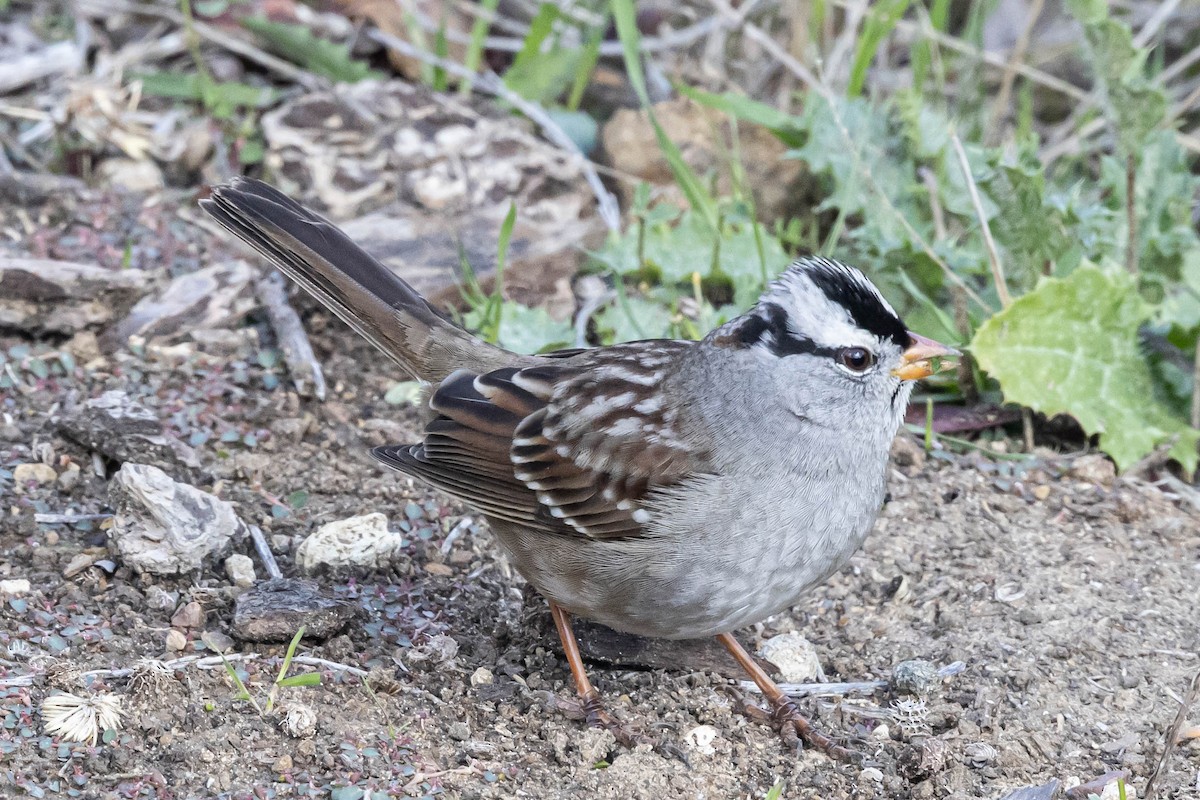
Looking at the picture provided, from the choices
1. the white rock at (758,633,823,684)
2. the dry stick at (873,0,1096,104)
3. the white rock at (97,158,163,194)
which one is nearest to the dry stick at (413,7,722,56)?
the dry stick at (873,0,1096,104)

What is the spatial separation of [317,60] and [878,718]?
3.70m

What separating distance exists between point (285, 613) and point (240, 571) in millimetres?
305

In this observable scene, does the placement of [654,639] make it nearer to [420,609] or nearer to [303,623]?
[420,609]

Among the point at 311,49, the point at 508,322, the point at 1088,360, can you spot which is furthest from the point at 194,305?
the point at 1088,360

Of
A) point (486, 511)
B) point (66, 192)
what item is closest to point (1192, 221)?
point (486, 511)

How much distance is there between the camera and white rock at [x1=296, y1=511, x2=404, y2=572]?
3.69 meters

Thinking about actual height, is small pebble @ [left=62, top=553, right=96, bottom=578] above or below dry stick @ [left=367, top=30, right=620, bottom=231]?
below

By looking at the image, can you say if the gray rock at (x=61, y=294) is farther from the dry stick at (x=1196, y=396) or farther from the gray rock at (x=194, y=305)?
the dry stick at (x=1196, y=396)

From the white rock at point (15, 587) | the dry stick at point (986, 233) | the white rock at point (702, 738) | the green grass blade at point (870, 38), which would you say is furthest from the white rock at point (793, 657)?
the green grass blade at point (870, 38)

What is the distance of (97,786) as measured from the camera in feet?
9.17

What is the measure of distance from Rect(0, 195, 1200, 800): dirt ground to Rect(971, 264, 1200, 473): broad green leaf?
210 mm

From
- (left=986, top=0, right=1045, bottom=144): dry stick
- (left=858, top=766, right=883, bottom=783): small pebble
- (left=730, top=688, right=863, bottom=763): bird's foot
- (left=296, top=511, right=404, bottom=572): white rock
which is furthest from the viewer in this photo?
(left=986, top=0, right=1045, bottom=144): dry stick

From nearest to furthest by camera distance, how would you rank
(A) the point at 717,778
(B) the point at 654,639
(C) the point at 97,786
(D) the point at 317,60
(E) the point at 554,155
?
1. (C) the point at 97,786
2. (A) the point at 717,778
3. (B) the point at 654,639
4. (E) the point at 554,155
5. (D) the point at 317,60

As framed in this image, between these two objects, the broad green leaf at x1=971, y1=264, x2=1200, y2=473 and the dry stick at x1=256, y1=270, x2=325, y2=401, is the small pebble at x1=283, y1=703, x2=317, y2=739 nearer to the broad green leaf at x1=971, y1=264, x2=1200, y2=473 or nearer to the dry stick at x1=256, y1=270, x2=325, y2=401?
the dry stick at x1=256, y1=270, x2=325, y2=401
